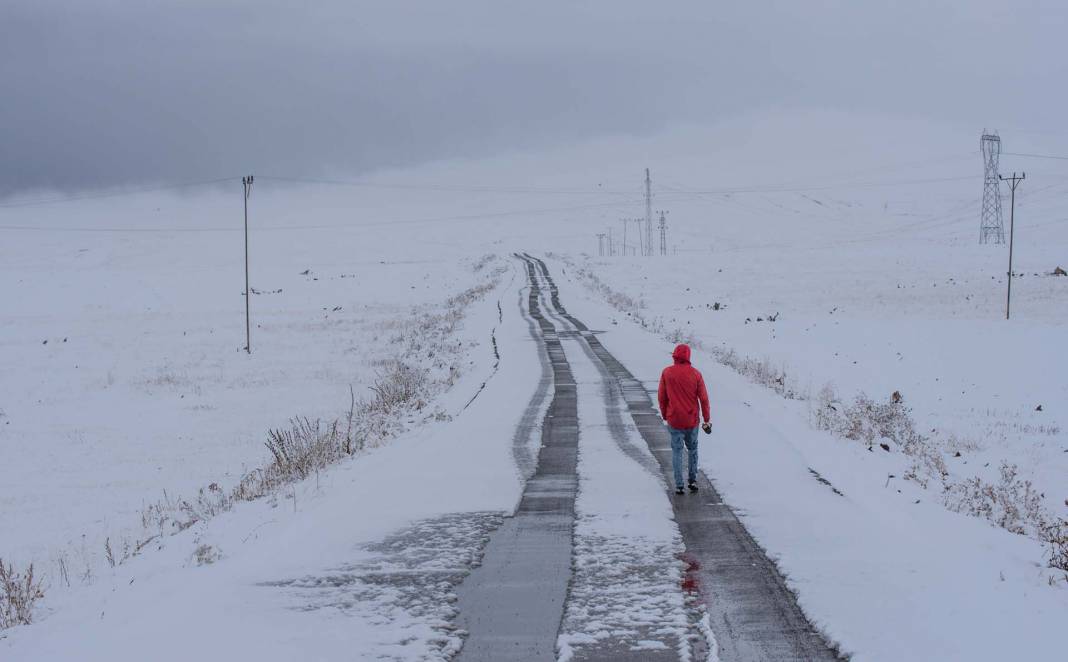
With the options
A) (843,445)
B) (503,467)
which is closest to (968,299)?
(843,445)

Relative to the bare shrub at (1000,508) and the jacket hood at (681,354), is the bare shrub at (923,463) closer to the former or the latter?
the bare shrub at (1000,508)

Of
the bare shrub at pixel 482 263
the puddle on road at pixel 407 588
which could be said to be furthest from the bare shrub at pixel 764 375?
the bare shrub at pixel 482 263

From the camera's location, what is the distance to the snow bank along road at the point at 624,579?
596 cm

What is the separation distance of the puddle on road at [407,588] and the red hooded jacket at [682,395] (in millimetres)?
2534

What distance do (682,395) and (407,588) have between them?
4343 millimetres

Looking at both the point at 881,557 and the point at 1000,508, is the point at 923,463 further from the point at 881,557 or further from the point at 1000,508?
the point at 881,557

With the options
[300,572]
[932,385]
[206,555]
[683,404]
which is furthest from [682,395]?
[932,385]

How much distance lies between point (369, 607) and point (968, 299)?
168 feet

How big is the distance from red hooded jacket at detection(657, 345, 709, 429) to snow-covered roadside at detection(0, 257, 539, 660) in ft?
6.59

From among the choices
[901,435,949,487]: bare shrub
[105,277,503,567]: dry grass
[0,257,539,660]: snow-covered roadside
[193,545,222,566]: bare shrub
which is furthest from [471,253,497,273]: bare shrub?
[193,545,222,566]: bare shrub

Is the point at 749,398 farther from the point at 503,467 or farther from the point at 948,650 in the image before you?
the point at 948,650

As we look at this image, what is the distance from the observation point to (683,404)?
407 inches

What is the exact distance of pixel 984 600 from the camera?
6664mm

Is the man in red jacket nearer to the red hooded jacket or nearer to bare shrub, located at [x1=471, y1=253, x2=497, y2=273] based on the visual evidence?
the red hooded jacket
